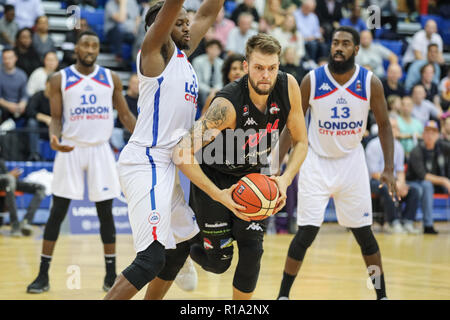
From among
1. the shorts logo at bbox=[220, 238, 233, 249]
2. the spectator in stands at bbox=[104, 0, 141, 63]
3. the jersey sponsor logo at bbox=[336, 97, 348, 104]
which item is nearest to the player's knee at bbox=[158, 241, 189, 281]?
the shorts logo at bbox=[220, 238, 233, 249]

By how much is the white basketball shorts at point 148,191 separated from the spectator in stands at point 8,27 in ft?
31.2

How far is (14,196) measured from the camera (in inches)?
440

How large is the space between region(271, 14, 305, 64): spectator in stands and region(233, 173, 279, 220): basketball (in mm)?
10191

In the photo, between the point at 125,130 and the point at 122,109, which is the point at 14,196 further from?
the point at 122,109

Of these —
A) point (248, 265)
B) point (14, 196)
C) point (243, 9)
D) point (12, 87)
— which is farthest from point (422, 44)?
point (248, 265)

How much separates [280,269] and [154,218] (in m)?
4.05

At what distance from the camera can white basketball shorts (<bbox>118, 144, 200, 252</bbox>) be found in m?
4.96

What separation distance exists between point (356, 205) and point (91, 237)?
5.94 m

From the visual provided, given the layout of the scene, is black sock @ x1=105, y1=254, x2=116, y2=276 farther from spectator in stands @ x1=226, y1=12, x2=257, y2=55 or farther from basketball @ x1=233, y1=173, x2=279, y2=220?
spectator in stands @ x1=226, y1=12, x2=257, y2=55

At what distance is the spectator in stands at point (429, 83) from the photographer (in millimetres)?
15469

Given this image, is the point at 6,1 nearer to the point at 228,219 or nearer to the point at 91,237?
the point at 91,237

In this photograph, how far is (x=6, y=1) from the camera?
14820 mm

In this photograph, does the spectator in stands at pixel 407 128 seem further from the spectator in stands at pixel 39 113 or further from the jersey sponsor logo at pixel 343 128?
the jersey sponsor logo at pixel 343 128

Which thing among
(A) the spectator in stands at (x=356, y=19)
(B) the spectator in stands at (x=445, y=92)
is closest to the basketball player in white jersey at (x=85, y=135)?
(B) the spectator in stands at (x=445, y=92)
